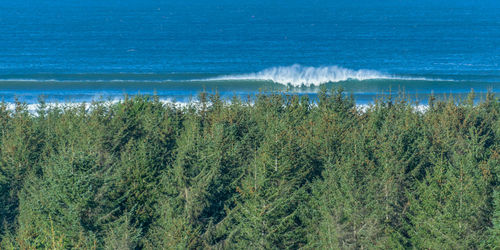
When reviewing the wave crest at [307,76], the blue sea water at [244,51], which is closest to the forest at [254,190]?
the blue sea water at [244,51]

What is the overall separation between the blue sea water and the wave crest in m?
0.16

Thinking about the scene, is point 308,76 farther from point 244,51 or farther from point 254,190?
point 254,190

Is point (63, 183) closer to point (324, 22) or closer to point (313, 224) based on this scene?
point (313, 224)

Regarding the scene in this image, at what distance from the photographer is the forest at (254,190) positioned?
20.0 metres

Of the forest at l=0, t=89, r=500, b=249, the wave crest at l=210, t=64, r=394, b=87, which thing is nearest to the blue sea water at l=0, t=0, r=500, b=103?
the wave crest at l=210, t=64, r=394, b=87

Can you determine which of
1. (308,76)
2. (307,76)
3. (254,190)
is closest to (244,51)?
(307,76)

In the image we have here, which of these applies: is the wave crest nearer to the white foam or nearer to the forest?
the white foam

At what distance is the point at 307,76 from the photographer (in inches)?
2552

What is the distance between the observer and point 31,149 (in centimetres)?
2759

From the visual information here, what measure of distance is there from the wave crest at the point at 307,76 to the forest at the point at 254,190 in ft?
113

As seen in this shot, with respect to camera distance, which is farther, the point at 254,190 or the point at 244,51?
the point at 244,51

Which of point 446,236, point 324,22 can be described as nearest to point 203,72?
point 446,236

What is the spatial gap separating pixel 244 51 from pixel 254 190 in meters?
69.0

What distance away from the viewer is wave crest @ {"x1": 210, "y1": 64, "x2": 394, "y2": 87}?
208 feet
